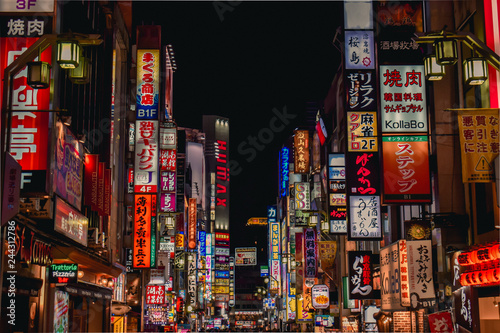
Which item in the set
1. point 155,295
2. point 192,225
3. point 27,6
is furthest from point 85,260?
point 192,225

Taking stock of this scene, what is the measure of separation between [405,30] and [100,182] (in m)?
13.0

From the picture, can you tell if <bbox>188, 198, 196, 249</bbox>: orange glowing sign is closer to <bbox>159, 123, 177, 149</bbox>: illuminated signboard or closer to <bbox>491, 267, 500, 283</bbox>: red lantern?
<bbox>159, 123, 177, 149</bbox>: illuminated signboard

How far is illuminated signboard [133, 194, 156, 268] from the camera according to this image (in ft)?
103

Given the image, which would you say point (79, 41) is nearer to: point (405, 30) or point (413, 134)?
point (413, 134)

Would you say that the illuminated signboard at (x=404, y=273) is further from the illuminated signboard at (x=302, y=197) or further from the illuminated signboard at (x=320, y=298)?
the illuminated signboard at (x=302, y=197)

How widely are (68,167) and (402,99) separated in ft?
36.6

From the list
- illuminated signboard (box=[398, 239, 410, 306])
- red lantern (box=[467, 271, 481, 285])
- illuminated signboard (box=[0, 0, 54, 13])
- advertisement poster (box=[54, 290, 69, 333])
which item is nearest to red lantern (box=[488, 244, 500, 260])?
red lantern (box=[467, 271, 481, 285])

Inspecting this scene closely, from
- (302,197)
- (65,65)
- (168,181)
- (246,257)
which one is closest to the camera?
(65,65)

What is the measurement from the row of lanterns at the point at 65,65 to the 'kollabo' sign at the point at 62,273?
7640mm

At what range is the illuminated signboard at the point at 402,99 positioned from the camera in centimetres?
1980

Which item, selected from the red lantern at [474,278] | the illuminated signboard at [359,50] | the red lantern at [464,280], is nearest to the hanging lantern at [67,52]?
the red lantern at [474,278]

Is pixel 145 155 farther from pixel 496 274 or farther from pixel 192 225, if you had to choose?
pixel 192 225

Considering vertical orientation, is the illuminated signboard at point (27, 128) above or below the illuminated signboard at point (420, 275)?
above

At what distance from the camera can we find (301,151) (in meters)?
52.2
